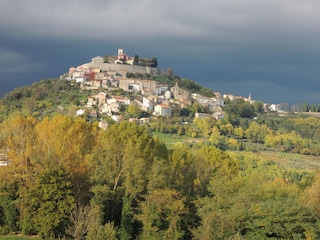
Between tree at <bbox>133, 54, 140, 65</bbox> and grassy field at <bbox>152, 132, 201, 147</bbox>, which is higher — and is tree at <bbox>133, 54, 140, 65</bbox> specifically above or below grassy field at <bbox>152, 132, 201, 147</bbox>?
above

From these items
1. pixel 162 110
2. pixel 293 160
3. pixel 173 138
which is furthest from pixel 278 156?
pixel 162 110

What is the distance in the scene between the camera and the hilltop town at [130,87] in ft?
362

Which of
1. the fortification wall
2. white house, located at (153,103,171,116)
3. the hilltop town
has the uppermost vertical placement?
the fortification wall

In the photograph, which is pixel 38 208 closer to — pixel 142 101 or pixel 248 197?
pixel 248 197

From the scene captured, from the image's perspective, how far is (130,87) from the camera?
127 metres

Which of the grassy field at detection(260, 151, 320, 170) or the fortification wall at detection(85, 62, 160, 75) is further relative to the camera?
the fortification wall at detection(85, 62, 160, 75)

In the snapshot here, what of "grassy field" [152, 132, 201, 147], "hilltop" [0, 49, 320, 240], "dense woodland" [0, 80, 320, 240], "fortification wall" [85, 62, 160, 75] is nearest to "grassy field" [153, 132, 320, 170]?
"grassy field" [152, 132, 201, 147]

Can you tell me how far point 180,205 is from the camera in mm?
31344

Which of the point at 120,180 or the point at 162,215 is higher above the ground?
the point at 120,180

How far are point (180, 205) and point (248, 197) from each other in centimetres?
440

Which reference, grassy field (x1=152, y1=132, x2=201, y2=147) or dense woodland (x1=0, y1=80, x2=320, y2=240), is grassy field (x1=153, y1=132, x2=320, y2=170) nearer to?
grassy field (x1=152, y1=132, x2=201, y2=147)

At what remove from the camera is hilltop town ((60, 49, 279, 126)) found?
110 meters

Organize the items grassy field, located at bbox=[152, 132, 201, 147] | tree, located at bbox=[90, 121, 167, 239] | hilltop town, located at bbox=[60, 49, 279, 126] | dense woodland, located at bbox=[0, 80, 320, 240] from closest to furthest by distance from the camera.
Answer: dense woodland, located at bbox=[0, 80, 320, 240] < tree, located at bbox=[90, 121, 167, 239] < grassy field, located at bbox=[152, 132, 201, 147] < hilltop town, located at bbox=[60, 49, 279, 126]

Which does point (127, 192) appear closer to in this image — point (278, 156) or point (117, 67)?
point (278, 156)
